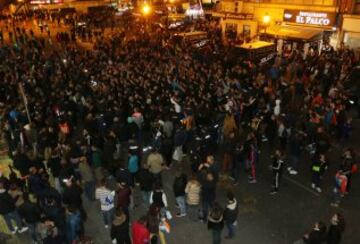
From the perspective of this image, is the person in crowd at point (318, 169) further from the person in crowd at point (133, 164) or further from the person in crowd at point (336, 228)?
the person in crowd at point (133, 164)

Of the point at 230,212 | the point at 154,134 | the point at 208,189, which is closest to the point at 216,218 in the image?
the point at 230,212

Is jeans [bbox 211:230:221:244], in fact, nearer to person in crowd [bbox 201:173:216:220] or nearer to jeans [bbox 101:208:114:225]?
person in crowd [bbox 201:173:216:220]

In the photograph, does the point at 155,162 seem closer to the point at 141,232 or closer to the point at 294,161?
the point at 141,232

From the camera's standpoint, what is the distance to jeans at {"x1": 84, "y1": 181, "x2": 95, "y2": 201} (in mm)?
10172

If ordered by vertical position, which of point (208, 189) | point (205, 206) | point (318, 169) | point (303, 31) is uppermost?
point (303, 31)

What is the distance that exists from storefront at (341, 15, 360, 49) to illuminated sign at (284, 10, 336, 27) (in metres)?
0.78

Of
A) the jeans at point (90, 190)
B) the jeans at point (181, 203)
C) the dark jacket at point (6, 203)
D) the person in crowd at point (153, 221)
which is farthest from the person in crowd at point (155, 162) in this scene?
the dark jacket at point (6, 203)

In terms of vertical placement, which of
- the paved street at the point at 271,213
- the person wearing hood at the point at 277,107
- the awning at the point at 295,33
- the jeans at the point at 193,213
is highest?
the awning at the point at 295,33

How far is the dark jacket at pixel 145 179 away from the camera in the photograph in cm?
911

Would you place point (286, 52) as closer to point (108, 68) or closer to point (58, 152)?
point (108, 68)

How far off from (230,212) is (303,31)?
17342 mm

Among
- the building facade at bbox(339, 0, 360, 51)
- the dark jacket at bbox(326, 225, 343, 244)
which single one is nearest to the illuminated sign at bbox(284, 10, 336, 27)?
the building facade at bbox(339, 0, 360, 51)

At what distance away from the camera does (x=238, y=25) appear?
27.8 metres

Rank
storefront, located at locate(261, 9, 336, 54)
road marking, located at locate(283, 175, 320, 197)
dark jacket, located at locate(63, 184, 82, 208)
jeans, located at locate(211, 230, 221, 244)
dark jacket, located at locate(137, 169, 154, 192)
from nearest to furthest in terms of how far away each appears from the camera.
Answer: jeans, located at locate(211, 230, 221, 244) → dark jacket, located at locate(63, 184, 82, 208) → dark jacket, located at locate(137, 169, 154, 192) → road marking, located at locate(283, 175, 320, 197) → storefront, located at locate(261, 9, 336, 54)
